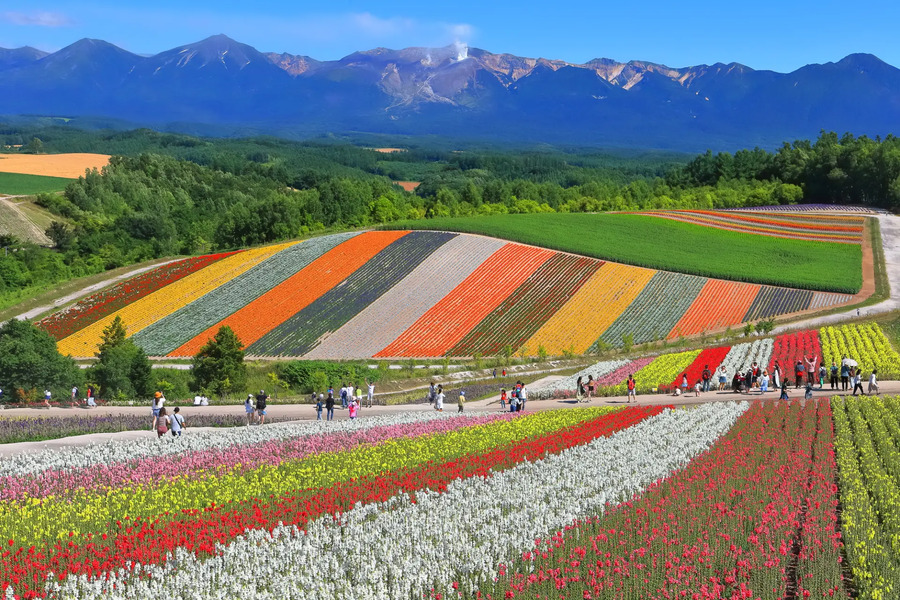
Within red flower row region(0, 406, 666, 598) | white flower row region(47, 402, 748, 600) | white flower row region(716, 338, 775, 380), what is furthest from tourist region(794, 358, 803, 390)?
red flower row region(0, 406, 666, 598)

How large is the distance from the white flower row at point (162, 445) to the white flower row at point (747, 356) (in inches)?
750

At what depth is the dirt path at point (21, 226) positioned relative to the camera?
112312 mm

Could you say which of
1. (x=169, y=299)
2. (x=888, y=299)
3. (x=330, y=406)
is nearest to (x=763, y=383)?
(x=330, y=406)

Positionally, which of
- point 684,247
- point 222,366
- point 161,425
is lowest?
point 222,366

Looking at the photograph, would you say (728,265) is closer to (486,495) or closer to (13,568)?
(486,495)

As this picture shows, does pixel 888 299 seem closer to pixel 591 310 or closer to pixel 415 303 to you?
pixel 591 310

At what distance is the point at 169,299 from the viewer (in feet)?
227

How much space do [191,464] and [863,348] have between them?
35835mm

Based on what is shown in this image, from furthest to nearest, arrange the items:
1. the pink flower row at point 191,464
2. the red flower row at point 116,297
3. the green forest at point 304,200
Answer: the green forest at point 304,200 < the red flower row at point 116,297 < the pink flower row at point 191,464

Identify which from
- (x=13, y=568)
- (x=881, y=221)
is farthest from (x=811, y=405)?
(x=881, y=221)

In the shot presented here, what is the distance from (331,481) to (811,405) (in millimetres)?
19223

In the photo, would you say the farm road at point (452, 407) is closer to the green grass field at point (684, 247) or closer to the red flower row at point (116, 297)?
the red flower row at point (116, 297)

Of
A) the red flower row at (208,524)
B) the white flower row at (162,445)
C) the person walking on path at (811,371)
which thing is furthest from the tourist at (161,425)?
the person walking on path at (811,371)

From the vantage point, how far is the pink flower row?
21.2 m
